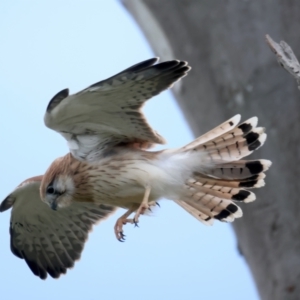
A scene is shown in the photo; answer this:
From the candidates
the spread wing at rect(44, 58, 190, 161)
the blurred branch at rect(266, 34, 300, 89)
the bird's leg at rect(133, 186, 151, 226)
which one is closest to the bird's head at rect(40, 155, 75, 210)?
the spread wing at rect(44, 58, 190, 161)

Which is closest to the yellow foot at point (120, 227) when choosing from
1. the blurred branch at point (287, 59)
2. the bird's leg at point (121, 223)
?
the bird's leg at point (121, 223)

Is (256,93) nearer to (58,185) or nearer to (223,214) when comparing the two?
(223,214)

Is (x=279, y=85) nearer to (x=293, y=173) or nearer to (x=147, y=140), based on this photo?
(x=293, y=173)

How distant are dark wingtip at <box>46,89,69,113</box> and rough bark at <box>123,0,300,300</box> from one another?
100cm

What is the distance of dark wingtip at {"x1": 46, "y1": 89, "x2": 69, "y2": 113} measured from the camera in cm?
340

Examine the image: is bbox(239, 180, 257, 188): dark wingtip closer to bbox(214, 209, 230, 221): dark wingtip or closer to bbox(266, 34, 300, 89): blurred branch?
bbox(214, 209, 230, 221): dark wingtip

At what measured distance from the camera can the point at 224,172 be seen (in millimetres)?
3945

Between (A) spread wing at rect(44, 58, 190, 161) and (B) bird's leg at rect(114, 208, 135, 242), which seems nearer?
(A) spread wing at rect(44, 58, 190, 161)

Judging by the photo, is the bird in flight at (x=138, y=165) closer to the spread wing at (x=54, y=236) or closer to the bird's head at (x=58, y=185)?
the bird's head at (x=58, y=185)

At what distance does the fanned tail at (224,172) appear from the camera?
3834 mm

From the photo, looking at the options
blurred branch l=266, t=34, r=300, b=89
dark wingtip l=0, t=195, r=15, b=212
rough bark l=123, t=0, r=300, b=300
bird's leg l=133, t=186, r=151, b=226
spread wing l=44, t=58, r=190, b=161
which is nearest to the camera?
blurred branch l=266, t=34, r=300, b=89

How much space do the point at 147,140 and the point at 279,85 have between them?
78cm

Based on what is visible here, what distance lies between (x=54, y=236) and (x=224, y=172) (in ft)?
4.64

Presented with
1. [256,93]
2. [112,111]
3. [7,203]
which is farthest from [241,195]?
[7,203]
